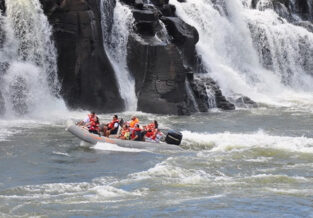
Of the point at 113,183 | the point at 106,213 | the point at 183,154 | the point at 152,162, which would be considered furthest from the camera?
the point at 183,154

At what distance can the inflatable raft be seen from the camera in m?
21.5

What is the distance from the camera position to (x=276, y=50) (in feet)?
154

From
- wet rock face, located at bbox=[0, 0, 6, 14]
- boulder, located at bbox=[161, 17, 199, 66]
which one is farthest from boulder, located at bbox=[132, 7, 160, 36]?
wet rock face, located at bbox=[0, 0, 6, 14]

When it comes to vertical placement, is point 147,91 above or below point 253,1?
below

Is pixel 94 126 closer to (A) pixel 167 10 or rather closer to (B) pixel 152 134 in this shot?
(B) pixel 152 134

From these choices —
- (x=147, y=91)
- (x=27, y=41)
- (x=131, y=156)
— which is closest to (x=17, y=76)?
(x=27, y=41)

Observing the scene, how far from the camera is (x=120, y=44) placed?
33844 millimetres

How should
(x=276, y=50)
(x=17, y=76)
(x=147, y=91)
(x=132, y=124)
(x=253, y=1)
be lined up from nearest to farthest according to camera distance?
(x=132, y=124), (x=17, y=76), (x=147, y=91), (x=276, y=50), (x=253, y=1)

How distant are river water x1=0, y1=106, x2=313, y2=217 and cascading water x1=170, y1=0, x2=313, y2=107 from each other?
44.1ft

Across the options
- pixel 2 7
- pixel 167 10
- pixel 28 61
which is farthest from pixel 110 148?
pixel 167 10

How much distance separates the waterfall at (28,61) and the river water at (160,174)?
198cm

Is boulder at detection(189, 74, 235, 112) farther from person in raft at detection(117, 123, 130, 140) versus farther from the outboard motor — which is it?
person in raft at detection(117, 123, 130, 140)

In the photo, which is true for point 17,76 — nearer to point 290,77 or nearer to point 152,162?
point 152,162

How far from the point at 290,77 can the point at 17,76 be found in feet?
80.9
